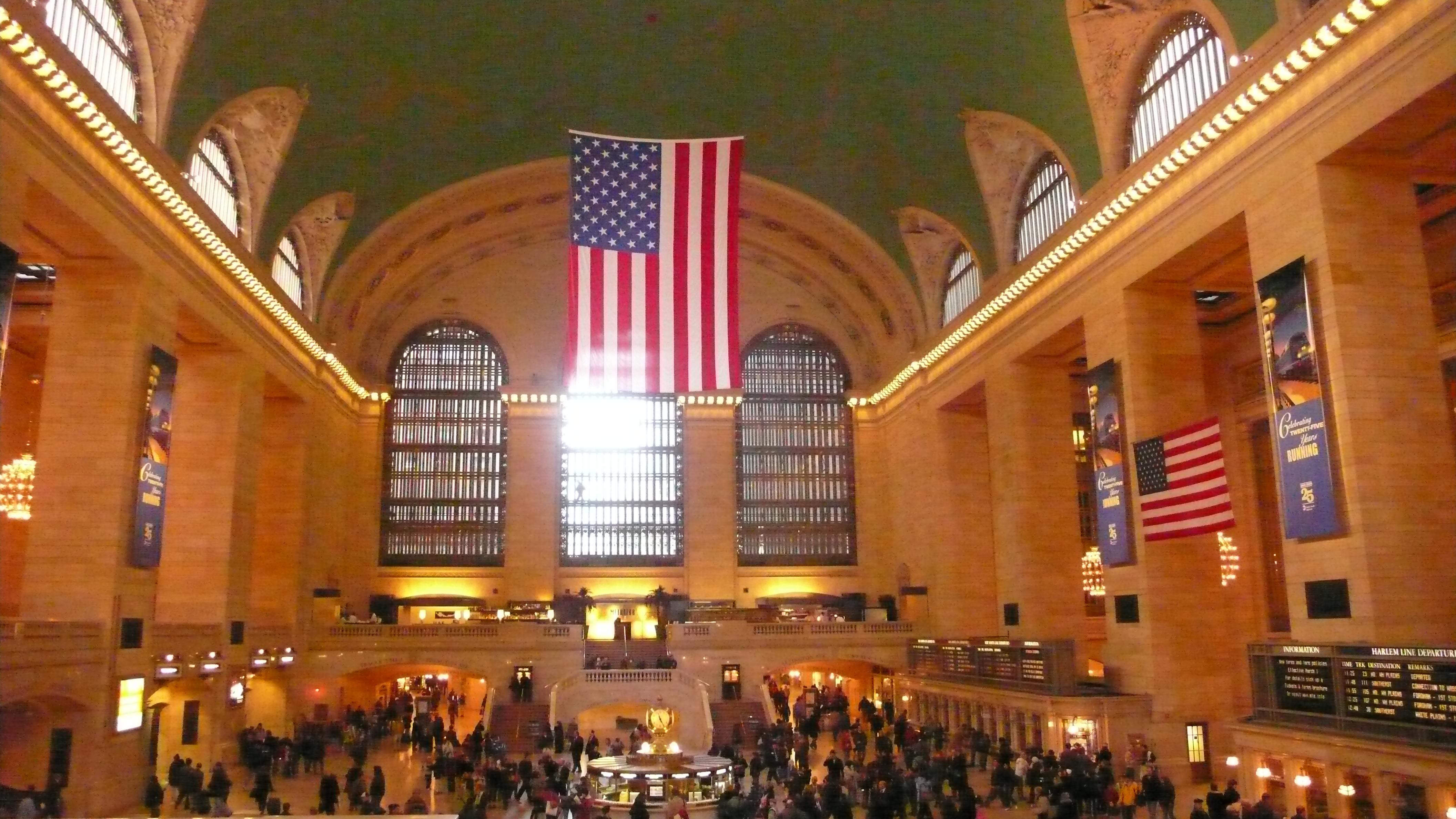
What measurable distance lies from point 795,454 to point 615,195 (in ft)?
74.8

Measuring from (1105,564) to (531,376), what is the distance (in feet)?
72.8

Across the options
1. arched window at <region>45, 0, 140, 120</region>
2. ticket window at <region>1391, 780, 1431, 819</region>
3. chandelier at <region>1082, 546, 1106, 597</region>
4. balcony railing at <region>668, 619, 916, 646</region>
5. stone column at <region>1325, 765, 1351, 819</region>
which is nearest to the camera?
ticket window at <region>1391, 780, 1431, 819</region>

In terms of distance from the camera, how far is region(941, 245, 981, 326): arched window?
30.5 m

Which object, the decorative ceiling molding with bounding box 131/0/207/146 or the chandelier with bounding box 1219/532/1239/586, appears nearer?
the decorative ceiling molding with bounding box 131/0/207/146

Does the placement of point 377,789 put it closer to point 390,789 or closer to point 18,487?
point 390,789

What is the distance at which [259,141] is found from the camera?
24.9 m

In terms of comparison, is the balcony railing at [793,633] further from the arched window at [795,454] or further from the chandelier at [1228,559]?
the chandelier at [1228,559]

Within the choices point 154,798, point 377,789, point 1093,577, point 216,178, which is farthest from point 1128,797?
point 216,178

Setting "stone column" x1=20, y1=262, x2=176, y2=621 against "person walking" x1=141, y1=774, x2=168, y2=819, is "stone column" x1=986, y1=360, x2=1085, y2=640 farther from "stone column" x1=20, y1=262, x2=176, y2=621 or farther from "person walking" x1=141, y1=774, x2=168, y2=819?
"stone column" x1=20, y1=262, x2=176, y2=621

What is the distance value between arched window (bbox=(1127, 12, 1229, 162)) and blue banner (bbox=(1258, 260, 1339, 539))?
3.94 metres

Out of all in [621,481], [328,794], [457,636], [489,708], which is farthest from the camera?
[621,481]

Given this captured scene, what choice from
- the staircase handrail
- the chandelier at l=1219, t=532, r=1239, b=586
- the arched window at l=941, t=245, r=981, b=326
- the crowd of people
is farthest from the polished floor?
the arched window at l=941, t=245, r=981, b=326

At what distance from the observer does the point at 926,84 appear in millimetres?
25609

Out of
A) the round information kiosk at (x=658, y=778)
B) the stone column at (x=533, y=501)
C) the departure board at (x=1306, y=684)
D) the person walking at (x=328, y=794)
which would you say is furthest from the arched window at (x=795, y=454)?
the departure board at (x=1306, y=684)
